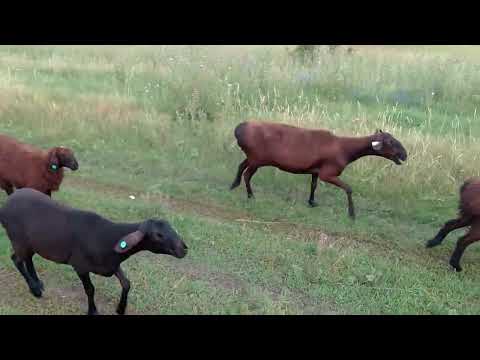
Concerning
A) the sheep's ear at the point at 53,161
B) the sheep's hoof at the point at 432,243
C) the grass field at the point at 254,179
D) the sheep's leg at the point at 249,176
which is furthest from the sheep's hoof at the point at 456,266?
the sheep's ear at the point at 53,161

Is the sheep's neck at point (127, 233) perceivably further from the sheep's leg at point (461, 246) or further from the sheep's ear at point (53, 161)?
the sheep's leg at point (461, 246)

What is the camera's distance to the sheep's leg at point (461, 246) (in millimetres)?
6211

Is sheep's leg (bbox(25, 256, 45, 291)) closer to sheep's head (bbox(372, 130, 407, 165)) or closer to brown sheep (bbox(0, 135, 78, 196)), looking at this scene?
brown sheep (bbox(0, 135, 78, 196))

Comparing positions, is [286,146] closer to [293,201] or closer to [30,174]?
[293,201]

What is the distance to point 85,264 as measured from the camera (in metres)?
5.00

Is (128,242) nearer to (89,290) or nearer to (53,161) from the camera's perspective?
(89,290)

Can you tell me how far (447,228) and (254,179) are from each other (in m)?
3.30

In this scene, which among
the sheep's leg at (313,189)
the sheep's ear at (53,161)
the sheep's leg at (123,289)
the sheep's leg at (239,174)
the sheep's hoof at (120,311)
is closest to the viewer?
the sheep's leg at (123,289)

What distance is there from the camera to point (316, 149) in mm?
7773

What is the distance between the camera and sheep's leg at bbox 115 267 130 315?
16.4 feet

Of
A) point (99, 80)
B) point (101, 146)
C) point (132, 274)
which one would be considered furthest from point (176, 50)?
point (132, 274)

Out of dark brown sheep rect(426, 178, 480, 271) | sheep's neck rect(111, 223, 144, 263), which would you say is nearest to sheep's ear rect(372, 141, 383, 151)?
dark brown sheep rect(426, 178, 480, 271)

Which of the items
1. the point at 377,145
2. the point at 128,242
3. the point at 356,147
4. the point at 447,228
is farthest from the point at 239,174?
the point at 128,242

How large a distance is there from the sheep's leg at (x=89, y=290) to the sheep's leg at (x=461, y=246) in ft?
13.4
